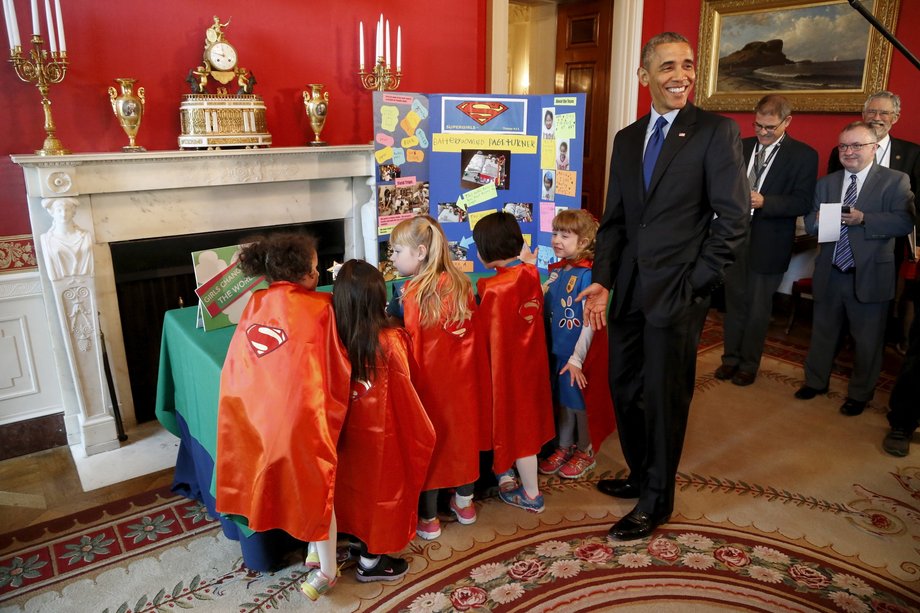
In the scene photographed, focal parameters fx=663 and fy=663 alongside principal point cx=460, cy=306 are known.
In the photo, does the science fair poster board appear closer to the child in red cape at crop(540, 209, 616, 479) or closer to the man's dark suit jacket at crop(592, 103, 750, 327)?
the child in red cape at crop(540, 209, 616, 479)

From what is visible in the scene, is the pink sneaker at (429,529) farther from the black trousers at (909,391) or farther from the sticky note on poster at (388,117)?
the black trousers at (909,391)

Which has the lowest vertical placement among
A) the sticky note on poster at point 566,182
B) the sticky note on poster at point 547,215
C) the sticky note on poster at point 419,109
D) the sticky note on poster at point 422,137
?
the sticky note on poster at point 547,215

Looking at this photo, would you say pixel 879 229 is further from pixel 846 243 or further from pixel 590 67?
pixel 590 67

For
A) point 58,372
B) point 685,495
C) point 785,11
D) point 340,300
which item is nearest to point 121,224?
point 58,372

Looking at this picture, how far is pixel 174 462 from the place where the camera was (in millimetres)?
3180

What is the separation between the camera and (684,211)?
222cm

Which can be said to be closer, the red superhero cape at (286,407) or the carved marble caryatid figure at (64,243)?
the red superhero cape at (286,407)

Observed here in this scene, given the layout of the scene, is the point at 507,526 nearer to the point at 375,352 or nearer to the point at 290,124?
the point at 375,352

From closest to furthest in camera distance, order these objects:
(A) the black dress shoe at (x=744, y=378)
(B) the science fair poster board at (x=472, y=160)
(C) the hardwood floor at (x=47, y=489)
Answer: (C) the hardwood floor at (x=47, y=489)
(B) the science fair poster board at (x=472, y=160)
(A) the black dress shoe at (x=744, y=378)

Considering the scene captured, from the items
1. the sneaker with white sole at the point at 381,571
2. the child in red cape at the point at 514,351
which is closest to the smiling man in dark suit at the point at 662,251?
the child in red cape at the point at 514,351

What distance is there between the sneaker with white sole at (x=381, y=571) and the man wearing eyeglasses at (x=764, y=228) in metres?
2.58

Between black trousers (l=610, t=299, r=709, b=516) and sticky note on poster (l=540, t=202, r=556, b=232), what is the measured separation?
1.44 meters

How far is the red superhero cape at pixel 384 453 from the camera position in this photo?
2154mm

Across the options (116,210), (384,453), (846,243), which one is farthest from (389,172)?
(846,243)
